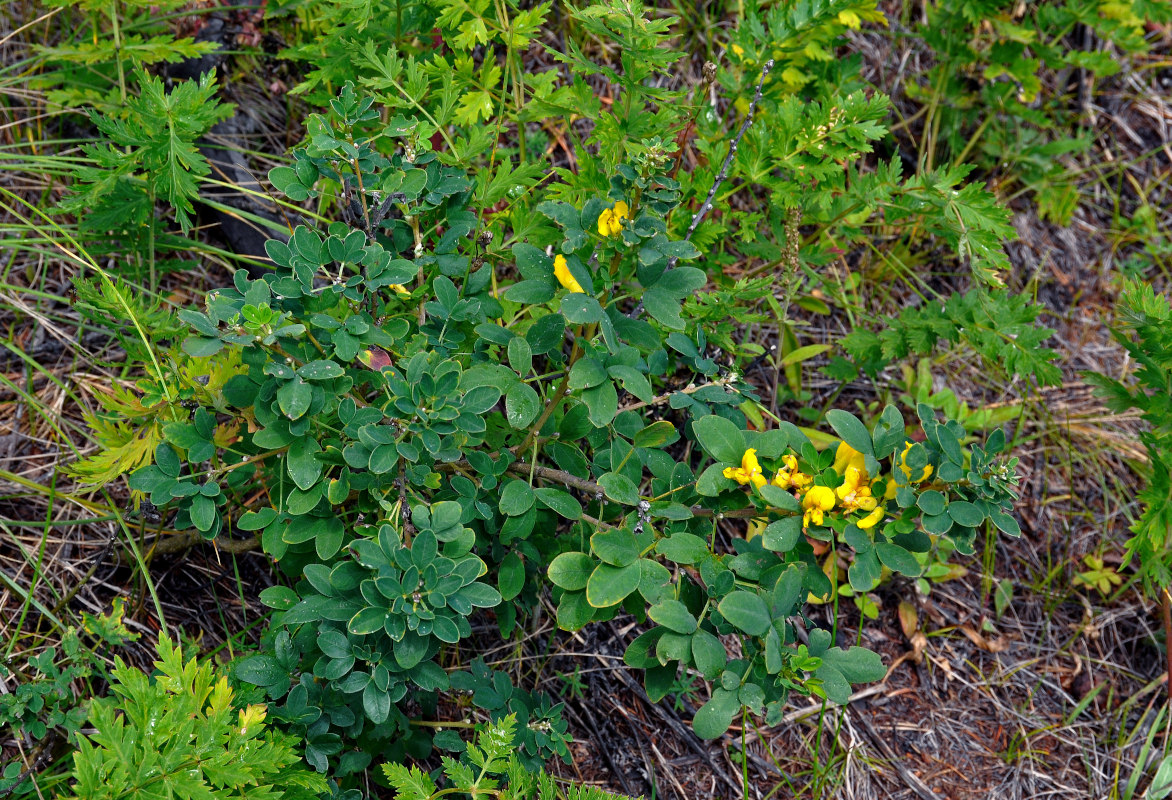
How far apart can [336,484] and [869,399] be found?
217 centimetres

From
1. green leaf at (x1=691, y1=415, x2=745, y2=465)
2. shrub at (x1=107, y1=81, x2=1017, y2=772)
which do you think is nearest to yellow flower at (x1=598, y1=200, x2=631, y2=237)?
shrub at (x1=107, y1=81, x2=1017, y2=772)

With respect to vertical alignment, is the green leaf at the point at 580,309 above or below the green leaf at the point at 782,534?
above

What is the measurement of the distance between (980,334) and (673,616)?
5.00 feet

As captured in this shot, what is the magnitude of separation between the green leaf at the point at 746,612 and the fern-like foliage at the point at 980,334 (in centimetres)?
137

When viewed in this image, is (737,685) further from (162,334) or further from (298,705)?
(162,334)

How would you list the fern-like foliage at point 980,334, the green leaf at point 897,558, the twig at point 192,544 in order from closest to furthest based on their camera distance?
1. the green leaf at point 897,558
2. the twig at point 192,544
3. the fern-like foliage at point 980,334

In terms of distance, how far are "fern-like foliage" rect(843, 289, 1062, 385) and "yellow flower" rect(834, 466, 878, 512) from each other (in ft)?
3.76

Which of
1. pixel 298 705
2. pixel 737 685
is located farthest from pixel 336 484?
pixel 737 685

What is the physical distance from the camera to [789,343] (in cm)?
308

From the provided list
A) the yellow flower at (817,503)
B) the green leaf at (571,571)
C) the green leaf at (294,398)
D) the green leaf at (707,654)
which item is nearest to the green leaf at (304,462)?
the green leaf at (294,398)

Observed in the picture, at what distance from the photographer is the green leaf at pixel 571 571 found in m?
1.63

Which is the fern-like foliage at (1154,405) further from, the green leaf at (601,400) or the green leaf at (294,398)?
the green leaf at (294,398)

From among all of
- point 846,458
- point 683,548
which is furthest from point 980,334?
point 683,548

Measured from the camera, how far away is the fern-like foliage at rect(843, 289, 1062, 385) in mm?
2467
